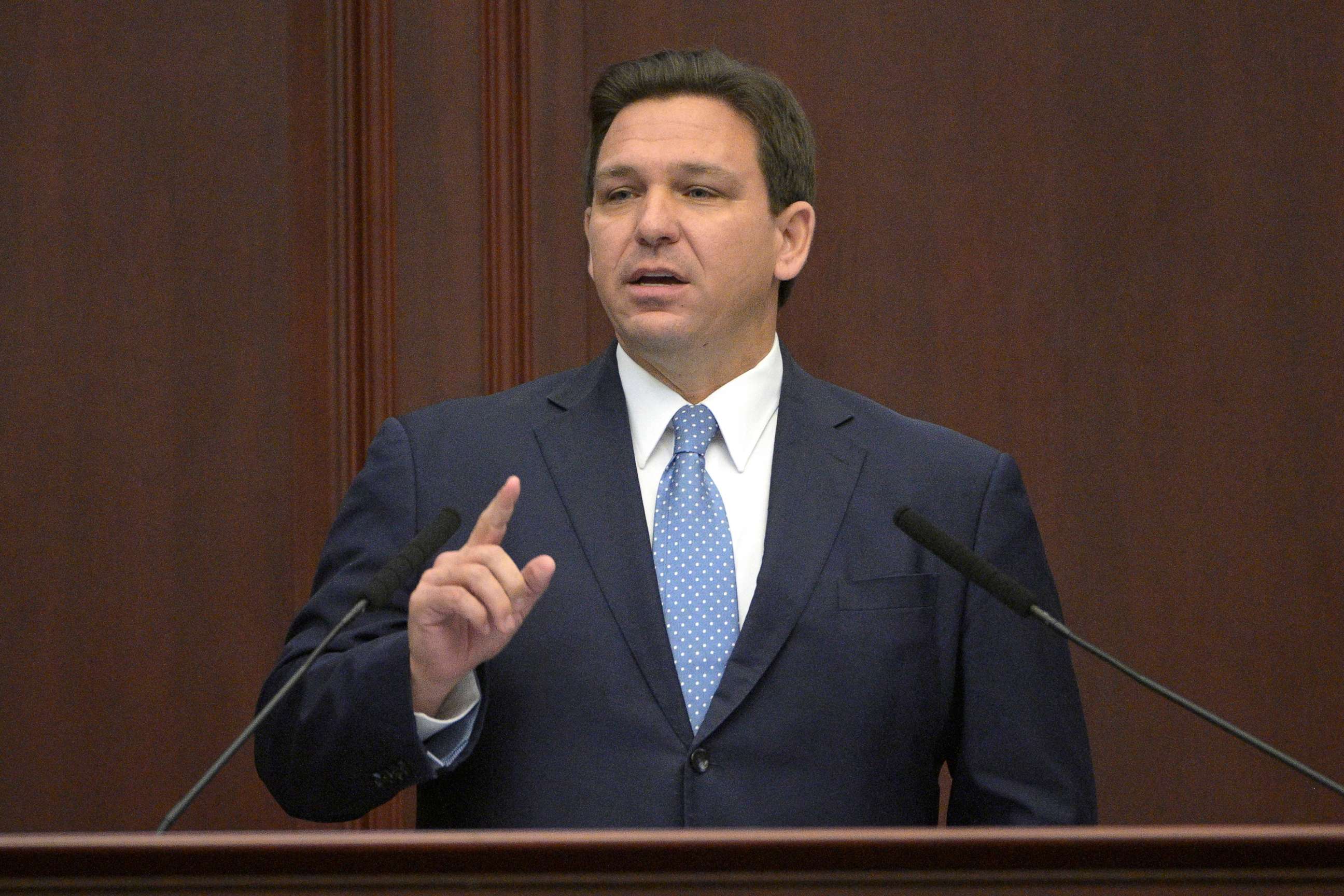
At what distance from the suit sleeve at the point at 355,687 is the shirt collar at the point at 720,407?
0.26 meters

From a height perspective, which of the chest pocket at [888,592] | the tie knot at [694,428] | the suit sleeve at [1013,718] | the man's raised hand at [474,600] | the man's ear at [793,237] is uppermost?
the man's ear at [793,237]

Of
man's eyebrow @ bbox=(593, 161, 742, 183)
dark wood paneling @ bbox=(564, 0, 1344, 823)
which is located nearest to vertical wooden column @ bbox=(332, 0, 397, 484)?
dark wood paneling @ bbox=(564, 0, 1344, 823)

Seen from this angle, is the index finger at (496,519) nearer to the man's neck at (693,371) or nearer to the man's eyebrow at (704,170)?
the man's neck at (693,371)

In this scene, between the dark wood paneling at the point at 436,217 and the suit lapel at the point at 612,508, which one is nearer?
the suit lapel at the point at 612,508

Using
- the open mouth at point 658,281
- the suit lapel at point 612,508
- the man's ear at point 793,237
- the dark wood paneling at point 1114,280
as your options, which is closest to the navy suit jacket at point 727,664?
the suit lapel at point 612,508

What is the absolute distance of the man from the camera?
1.57 meters

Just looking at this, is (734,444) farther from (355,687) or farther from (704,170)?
(355,687)

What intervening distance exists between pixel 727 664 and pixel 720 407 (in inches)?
12.6

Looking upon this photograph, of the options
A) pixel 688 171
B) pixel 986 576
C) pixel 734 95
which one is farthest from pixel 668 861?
pixel 734 95

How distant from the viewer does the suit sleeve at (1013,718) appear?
5.45 feet

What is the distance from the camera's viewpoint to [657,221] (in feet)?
5.83

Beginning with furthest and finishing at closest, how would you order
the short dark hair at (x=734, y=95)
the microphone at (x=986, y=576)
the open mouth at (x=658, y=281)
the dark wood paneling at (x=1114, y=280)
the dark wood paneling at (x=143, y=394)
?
the dark wood paneling at (x=1114, y=280) → the dark wood paneling at (x=143, y=394) → the short dark hair at (x=734, y=95) → the open mouth at (x=658, y=281) → the microphone at (x=986, y=576)

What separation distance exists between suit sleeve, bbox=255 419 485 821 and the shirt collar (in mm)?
255

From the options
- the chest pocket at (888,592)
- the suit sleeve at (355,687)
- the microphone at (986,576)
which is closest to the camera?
the microphone at (986,576)
